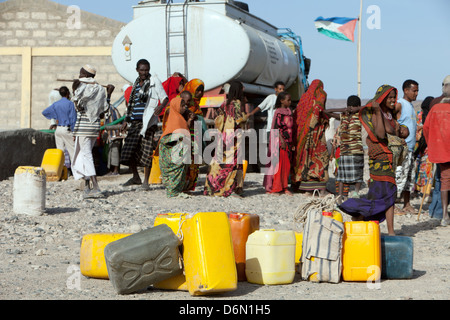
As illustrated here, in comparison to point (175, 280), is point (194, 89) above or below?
above

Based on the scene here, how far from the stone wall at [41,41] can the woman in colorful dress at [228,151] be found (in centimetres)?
850

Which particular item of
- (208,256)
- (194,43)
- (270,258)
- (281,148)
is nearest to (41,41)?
(194,43)

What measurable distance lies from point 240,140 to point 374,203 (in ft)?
11.8

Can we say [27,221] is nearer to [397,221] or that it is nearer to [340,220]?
[340,220]

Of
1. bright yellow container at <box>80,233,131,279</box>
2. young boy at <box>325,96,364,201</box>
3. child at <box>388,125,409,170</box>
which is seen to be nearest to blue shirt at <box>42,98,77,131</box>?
young boy at <box>325,96,364,201</box>

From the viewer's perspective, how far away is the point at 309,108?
34.3 feet

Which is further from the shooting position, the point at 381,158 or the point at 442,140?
the point at 442,140

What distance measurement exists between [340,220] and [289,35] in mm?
11110

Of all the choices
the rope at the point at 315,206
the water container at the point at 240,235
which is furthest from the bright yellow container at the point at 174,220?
the rope at the point at 315,206

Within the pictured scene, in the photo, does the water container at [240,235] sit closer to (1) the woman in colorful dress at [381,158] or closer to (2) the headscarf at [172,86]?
(1) the woman in colorful dress at [381,158]

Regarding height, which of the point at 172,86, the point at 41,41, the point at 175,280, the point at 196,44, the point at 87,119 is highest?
the point at 41,41

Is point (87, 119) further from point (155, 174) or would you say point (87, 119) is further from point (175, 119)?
point (155, 174)

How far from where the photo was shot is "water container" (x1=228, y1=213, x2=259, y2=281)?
5195 mm

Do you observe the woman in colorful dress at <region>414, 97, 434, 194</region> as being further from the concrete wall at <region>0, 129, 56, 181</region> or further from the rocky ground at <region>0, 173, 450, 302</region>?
the concrete wall at <region>0, 129, 56, 181</region>
